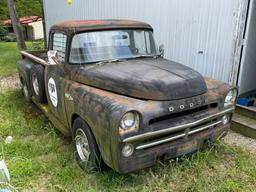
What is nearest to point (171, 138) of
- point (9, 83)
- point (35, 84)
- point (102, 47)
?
point (102, 47)

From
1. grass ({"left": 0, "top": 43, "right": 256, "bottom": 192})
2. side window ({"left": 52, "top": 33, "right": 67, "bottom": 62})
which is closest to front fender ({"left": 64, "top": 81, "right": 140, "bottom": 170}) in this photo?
grass ({"left": 0, "top": 43, "right": 256, "bottom": 192})

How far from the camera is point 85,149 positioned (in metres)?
3.71

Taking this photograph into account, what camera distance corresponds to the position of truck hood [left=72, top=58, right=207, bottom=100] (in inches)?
128

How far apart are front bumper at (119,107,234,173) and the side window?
199cm

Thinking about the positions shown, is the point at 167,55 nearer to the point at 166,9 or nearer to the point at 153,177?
the point at 166,9

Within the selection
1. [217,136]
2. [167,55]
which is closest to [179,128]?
[217,136]

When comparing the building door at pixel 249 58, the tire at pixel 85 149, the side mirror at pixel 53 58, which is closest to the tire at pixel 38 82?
the side mirror at pixel 53 58

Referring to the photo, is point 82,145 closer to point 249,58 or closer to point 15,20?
point 249,58

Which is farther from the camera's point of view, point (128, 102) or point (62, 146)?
point (62, 146)

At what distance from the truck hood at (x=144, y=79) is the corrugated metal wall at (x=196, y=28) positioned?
1616 millimetres

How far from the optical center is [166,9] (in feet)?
19.7

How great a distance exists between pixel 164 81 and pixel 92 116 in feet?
3.10

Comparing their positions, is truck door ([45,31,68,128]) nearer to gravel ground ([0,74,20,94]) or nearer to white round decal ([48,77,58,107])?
white round decal ([48,77,58,107])

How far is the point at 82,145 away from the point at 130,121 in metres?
1.12
